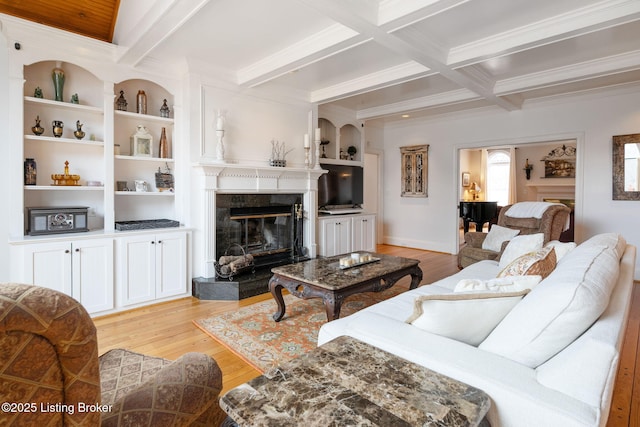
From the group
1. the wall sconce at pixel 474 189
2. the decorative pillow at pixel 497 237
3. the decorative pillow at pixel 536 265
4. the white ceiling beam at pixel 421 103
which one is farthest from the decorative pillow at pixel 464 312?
the wall sconce at pixel 474 189

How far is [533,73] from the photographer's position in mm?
4238

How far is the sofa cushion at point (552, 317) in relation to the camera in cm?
117

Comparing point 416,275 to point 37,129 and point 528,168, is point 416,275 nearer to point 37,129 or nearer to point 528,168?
point 37,129

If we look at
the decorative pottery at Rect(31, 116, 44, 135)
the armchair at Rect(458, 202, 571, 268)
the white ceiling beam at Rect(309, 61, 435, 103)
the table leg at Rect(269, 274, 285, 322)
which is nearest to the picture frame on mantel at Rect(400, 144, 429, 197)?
the armchair at Rect(458, 202, 571, 268)

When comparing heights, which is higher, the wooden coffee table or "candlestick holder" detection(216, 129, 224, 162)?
"candlestick holder" detection(216, 129, 224, 162)

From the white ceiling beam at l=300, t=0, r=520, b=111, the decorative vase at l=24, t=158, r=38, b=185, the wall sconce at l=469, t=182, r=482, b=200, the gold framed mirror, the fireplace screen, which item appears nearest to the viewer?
the white ceiling beam at l=300, t=0, r=520, b=111

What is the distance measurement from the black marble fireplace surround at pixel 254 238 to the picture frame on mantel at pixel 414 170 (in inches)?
116

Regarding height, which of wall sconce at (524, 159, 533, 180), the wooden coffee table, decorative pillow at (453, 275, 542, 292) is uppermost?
wall sconce at (524, 159, 533, 180)

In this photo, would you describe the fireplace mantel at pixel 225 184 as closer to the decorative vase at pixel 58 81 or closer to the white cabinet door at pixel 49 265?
the white cabinet door at pixel 49 265

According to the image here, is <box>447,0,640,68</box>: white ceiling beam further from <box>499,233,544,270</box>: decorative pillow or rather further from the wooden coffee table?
the wooden coffee table

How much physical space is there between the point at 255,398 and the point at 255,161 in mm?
3765

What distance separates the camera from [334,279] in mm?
2883

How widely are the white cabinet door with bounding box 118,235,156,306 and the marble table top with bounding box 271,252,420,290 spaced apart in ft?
4.48

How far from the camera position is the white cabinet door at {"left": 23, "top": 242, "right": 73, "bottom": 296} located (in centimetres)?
298
